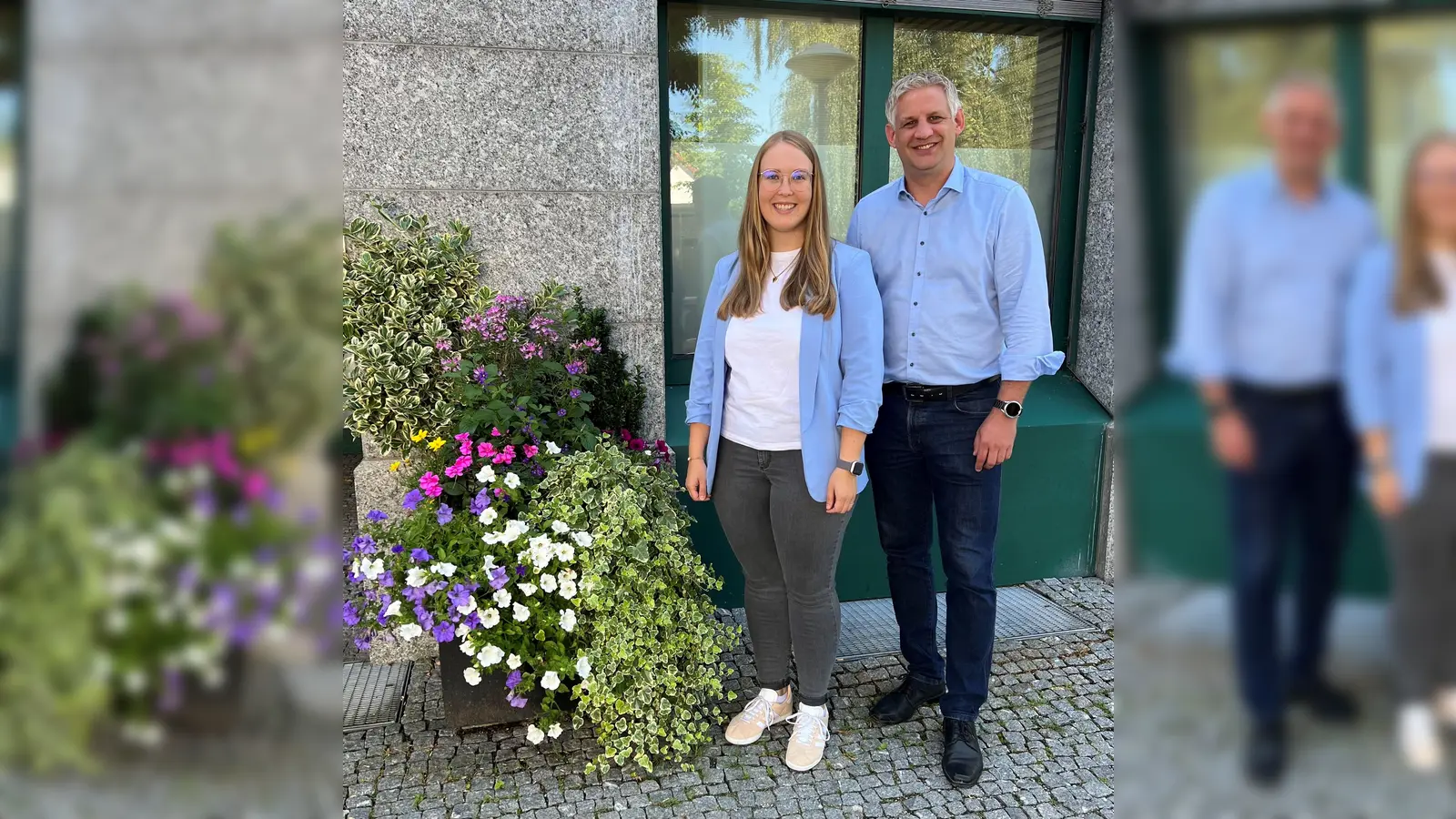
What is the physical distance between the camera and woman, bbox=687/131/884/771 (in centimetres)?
262

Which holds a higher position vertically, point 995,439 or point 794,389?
point 794,389

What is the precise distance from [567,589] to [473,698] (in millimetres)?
663

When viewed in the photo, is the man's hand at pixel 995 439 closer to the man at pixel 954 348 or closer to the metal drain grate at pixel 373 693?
the man at pixel 954 348

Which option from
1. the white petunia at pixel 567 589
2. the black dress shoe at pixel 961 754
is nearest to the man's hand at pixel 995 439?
the black dress shoe at pixel 961 754
